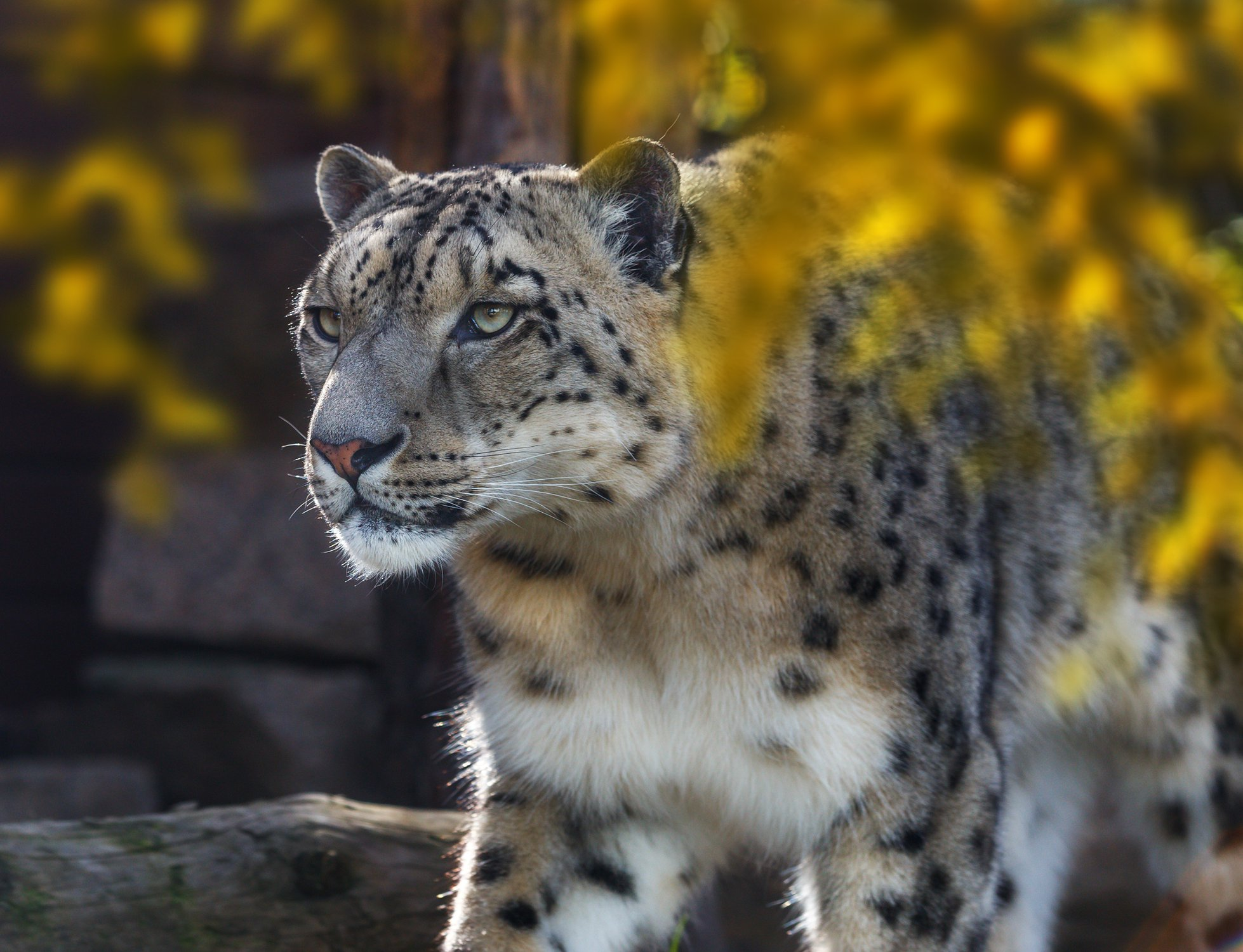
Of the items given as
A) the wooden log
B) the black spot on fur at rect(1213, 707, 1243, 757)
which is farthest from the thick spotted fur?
the black spot on fur at rect(1213, 707, 1243, 757)

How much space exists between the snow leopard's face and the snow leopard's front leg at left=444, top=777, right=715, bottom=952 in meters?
0.72

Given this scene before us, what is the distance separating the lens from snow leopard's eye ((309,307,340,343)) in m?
3.23

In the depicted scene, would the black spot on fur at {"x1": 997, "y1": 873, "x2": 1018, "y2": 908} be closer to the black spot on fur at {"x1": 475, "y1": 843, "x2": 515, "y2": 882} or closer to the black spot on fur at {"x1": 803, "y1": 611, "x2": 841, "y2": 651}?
the black spot on fur at {"x1": 803, "y1": 611, "x2": 841, "y2": 651}

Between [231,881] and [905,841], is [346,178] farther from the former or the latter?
[905,841]

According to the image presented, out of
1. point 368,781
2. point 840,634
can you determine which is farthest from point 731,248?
point 368,781

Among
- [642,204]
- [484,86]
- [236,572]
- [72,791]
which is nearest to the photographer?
[642,204]

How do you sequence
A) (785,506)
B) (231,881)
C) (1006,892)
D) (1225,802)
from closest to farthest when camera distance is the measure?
(785,506)
(231,881)
(1225,802)
(1006,892)

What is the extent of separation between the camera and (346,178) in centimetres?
370

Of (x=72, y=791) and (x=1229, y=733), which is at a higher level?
(x=1229, y=733)

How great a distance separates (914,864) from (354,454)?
1.49 m

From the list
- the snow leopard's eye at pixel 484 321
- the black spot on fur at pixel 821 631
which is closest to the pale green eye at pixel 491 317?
the snow leopard's eye at pixel 484 321

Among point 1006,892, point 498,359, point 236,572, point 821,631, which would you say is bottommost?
point 1006,892

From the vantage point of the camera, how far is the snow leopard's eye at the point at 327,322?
10.6ft

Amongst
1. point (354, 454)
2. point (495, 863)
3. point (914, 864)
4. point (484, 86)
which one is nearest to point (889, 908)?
point (914, 864)
